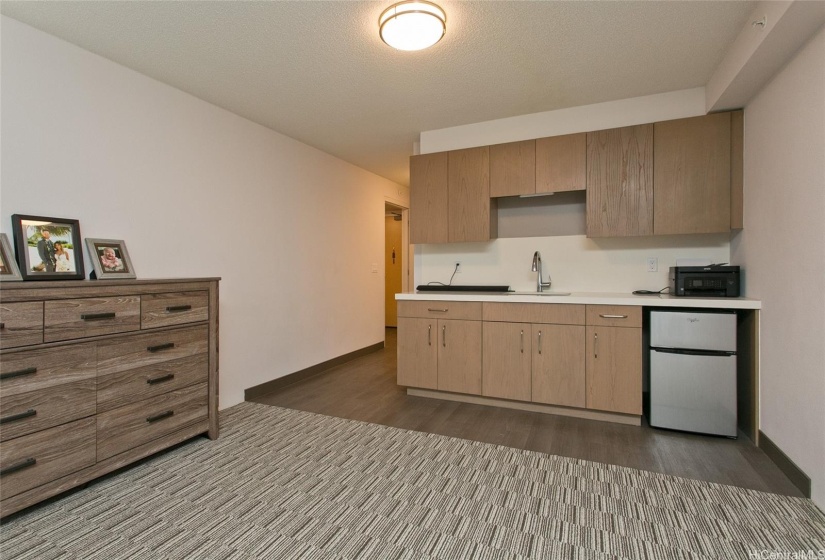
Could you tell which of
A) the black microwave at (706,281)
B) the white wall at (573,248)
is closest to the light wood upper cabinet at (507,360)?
the white wall at (573,248)

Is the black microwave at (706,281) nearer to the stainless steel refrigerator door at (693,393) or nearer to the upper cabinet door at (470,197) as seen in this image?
the stainless steel refrigerator door at (693,393)

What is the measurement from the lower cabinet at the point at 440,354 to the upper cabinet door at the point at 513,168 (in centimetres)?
116

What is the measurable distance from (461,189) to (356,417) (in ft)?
7.31

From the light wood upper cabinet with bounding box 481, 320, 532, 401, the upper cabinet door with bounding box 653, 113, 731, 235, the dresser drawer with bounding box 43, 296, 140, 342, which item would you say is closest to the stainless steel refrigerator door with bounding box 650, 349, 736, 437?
the light wood upper cabinet with bounding box 481, 320, 532, 401

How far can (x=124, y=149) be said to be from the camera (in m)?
2.52

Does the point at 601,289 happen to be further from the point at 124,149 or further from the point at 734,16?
the point at 124,149

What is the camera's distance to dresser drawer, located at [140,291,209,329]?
7.14ft

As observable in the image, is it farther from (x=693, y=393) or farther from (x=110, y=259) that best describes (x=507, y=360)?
(x=110, y=259)

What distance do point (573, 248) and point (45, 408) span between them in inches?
146

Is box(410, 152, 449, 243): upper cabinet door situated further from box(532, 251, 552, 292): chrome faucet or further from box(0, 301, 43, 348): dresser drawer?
box(0, 301, 43, 348): dresser drawer

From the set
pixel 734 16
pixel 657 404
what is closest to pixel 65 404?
pixel 657 404

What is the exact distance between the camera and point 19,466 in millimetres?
1663

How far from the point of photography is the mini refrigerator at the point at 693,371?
8.15ft

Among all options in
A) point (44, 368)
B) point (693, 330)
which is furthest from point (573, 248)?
point (44, 368)
